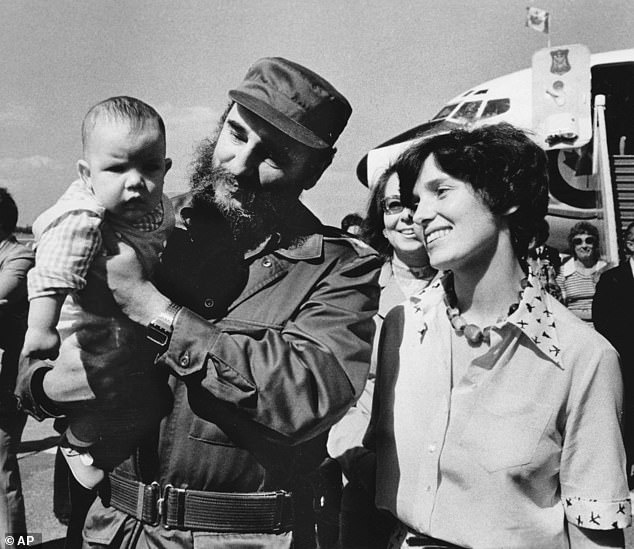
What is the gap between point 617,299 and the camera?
429cm

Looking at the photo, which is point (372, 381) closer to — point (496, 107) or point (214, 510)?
point (214, 510)

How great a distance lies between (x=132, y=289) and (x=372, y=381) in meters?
0.92

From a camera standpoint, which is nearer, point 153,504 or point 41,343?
point 41,343

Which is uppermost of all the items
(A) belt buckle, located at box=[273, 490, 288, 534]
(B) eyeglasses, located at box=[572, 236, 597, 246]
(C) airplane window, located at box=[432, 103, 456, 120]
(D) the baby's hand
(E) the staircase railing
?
(D) the baby's hand

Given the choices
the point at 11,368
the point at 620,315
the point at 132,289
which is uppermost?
the point at 132,289

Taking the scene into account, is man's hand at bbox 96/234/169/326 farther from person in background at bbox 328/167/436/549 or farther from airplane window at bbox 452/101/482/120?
airplane window at bbox 452/101/482/120

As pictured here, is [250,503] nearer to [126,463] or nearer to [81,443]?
[126,463]

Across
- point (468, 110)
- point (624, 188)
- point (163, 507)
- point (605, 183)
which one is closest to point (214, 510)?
point (163, 507)

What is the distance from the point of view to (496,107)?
1362cm

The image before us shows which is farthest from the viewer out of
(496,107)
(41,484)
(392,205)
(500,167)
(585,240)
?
(496,107)

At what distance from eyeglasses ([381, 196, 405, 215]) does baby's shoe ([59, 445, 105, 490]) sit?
5.03 feet

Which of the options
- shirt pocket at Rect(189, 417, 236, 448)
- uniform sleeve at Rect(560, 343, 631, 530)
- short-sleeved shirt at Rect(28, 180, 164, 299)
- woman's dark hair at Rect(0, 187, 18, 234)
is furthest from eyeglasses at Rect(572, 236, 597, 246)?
short-sleeved shirt at Rect(28, 180, 164, 299)

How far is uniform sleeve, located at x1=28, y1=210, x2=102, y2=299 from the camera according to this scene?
1502 millimetres

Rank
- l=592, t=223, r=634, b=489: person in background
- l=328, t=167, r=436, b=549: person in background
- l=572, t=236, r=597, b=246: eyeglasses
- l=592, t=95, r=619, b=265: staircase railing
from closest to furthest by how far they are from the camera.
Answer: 1. l=328, t=167, r=436, b=549: person in background
2. l=592, t=223, r=634, b=489: person in background
3. l=572, t=236, r=597, b=246: eyeglasses
4. l=592, t=95, r=619, b=265: staircase railing
